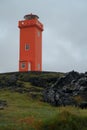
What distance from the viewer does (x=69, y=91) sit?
33500mm

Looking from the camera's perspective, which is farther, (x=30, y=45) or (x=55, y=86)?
(x=30, y=45)

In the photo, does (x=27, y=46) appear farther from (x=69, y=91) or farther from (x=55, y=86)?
(x=69, y=91)

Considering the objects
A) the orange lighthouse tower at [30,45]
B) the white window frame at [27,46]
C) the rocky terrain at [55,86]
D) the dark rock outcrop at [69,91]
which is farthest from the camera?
the white window frame at [27,46]

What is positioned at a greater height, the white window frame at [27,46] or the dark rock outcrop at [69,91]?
the white window frame at [27,46]

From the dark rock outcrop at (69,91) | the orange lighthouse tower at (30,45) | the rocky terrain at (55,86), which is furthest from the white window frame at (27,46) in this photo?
the dark rock outcrop at (69,91)

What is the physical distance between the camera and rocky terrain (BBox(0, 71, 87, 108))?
30.4 metres

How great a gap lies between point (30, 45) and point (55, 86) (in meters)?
21.5

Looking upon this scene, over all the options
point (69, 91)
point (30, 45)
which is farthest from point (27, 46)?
point (69, 91)

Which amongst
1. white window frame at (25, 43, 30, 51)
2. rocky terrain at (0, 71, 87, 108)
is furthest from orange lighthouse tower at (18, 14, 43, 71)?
rocky terrain at (0, 71, 87, 108)

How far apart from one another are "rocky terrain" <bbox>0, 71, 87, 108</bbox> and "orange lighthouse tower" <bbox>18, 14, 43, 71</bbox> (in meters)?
6.67

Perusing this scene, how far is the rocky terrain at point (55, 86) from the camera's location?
99.9 ft

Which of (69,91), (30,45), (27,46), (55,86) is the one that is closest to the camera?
(69,91)

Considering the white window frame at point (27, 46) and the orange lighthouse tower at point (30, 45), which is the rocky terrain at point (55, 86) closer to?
the orange lighthouse tower at point (30, 45)

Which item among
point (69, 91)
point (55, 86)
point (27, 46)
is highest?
point (27, 46)
